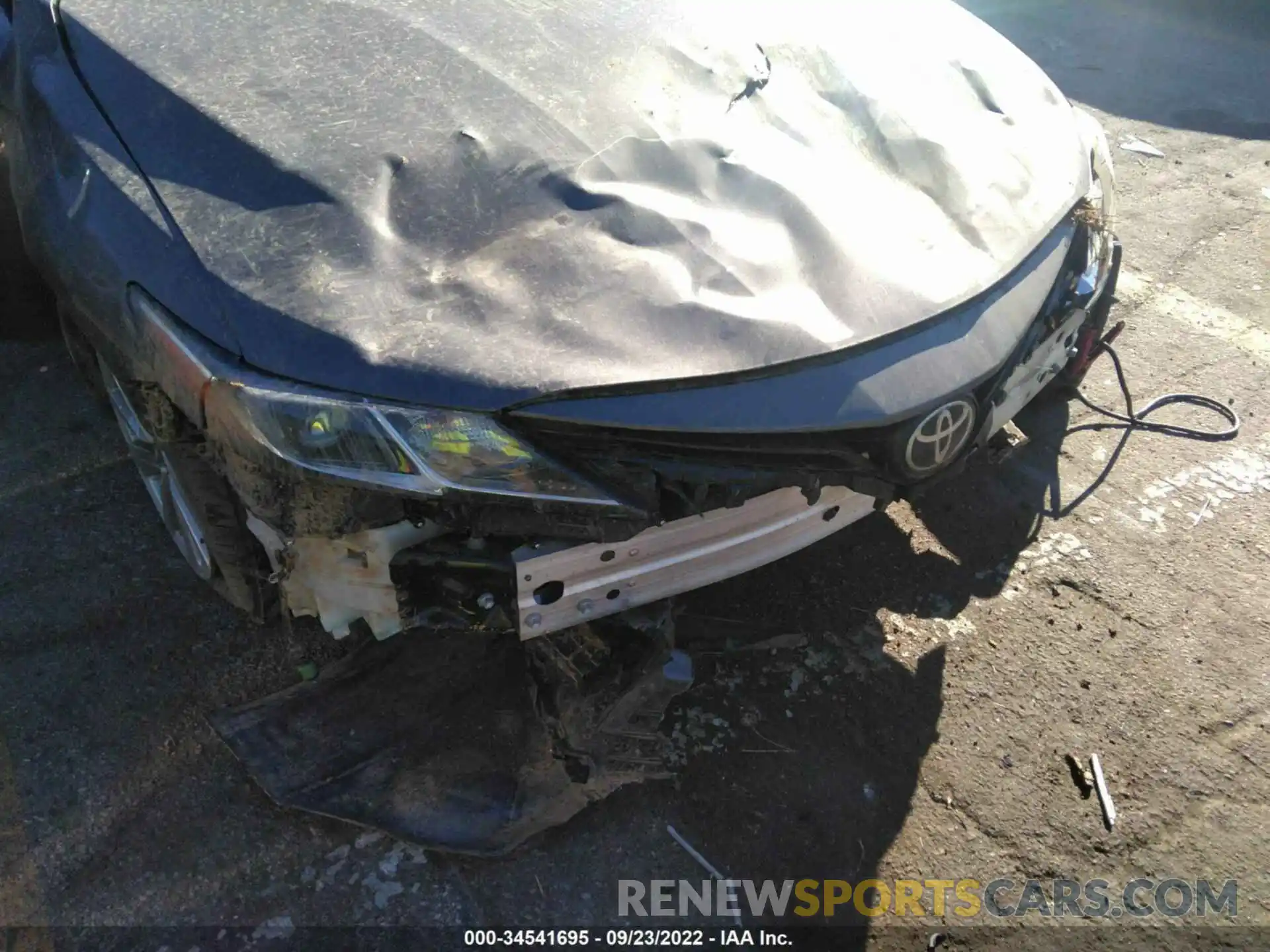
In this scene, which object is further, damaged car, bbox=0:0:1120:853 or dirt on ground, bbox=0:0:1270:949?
dirt on ground, bbox=0:0:1270:949

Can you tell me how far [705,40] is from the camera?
253cm

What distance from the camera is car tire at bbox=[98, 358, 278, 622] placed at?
6.96 feet

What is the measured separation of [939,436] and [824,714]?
828 mm

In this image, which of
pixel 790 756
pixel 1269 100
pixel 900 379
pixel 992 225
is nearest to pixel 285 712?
pixel 790 756

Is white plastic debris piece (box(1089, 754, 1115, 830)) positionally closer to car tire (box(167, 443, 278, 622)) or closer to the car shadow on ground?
car tire (box(167, 443, 278, 622))

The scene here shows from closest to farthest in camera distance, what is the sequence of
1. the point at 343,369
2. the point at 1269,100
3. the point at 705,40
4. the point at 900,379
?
the point at 343,369 → the point at 900,379 → the point at 705,40 → the point at 1269,100

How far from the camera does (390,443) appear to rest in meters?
1.73

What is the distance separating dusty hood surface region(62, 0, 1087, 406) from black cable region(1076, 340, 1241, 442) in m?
1.13

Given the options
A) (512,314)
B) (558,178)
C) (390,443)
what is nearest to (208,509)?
(390,443)

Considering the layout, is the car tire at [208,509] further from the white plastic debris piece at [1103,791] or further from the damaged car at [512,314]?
the white plastic debris piece at [1103,791]

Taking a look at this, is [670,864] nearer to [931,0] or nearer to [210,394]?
[210,394]

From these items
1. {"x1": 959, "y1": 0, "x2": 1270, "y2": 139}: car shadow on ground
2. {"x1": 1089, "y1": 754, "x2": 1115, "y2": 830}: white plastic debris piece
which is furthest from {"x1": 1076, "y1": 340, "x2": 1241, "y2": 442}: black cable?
{"x1": 959, "y1": 0, "x2": 1270, "y2": 139}: car shadow on ground

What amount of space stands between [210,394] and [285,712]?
2.93 ft

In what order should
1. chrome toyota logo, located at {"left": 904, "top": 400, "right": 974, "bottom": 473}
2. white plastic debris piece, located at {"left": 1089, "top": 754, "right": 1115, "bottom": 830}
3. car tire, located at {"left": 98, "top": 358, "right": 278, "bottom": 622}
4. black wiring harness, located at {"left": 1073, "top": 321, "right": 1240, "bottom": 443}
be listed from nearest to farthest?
chrome toyota logo, located at {"left": 904, "top": 400, "right": 974, "bottom": 473}, car tire, located at {"left": 98, "top": 358, "right": 278, "bottom": 622}, white plastic debris piece, located at {"left": 1089, "top": 754, "right": 1115, "bottom": 830}, black wiring harness, located at {"left": 1073, "top": 321, "right": 1240, "bottom": 443}
